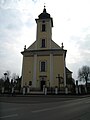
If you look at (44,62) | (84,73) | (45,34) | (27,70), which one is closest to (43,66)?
(44,62)

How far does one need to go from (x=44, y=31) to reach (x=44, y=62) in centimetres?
882

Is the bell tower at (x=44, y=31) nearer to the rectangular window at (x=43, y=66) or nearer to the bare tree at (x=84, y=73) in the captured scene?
the rectangular window at (x=43, y=66)

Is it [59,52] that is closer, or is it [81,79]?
[59,52]

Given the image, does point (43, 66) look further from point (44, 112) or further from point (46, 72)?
point (44, 112)

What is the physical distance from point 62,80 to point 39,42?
11841 millimetres

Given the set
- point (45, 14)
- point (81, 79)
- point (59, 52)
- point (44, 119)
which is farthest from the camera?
point (81, 79)

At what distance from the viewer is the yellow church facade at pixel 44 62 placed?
142 ft

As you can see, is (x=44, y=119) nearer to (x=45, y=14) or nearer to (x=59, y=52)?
(x=59, y=52)

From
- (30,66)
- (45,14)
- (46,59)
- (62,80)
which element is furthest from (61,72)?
(45,14)

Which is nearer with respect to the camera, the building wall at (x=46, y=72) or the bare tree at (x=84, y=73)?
the building wall at (x=46, y=72)

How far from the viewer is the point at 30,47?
47.7m

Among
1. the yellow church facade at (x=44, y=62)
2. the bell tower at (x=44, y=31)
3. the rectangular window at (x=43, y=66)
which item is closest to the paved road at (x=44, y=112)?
the yellow church facade at (x=44, y=62)

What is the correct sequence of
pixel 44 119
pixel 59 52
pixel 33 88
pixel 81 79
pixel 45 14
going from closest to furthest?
pixel 44 119 → pixel 33 88 → pixel 59 52 → pixel 45 14 → pixel 81 79

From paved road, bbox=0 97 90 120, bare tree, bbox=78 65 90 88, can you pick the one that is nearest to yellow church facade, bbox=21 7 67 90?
paved road, bbox=0 97 90 120
